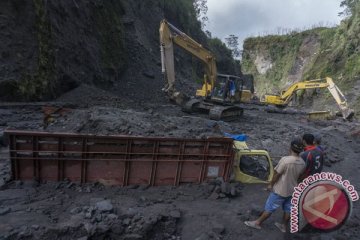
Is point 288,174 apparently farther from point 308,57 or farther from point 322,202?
point 308,57

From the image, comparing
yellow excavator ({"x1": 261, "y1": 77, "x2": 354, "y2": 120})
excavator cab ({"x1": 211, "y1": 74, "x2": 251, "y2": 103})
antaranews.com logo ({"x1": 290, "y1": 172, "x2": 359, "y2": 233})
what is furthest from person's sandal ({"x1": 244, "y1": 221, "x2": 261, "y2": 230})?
yellow excavator ({"x1": 261, "y1": 77, "x2": 354, "y2": 120})

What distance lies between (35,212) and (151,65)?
61.3 feet

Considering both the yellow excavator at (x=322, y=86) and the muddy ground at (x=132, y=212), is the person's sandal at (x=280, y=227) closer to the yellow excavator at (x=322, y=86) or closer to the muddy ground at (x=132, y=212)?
the muddy ground at (x=132, y=212)

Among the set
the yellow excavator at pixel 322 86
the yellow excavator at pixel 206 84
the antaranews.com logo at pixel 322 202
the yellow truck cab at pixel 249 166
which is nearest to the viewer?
the antaranews.com logo at pixel 322 202

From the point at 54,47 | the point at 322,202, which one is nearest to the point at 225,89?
the point at 54,47

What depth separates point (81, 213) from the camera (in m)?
5.29

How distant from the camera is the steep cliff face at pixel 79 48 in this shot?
13.2 metres

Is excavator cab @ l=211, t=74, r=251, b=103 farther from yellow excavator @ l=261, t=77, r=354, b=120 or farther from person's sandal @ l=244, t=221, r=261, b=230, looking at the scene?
person's sandal @ l=244, t=221, r=261, b=230

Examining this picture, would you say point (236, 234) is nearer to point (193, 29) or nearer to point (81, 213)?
point (81, 213)

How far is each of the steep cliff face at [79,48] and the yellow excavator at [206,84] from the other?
3158 mm

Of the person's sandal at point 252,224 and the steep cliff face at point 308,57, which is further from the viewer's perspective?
the steep cliff face at point 308,57

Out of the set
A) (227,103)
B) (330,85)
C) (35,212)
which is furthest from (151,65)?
(35,212)

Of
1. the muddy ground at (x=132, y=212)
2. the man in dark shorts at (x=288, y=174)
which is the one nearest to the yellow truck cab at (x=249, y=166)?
the muddy ground at (x=132, y=212)

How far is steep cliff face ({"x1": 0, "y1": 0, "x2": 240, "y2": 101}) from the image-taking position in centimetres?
1321
